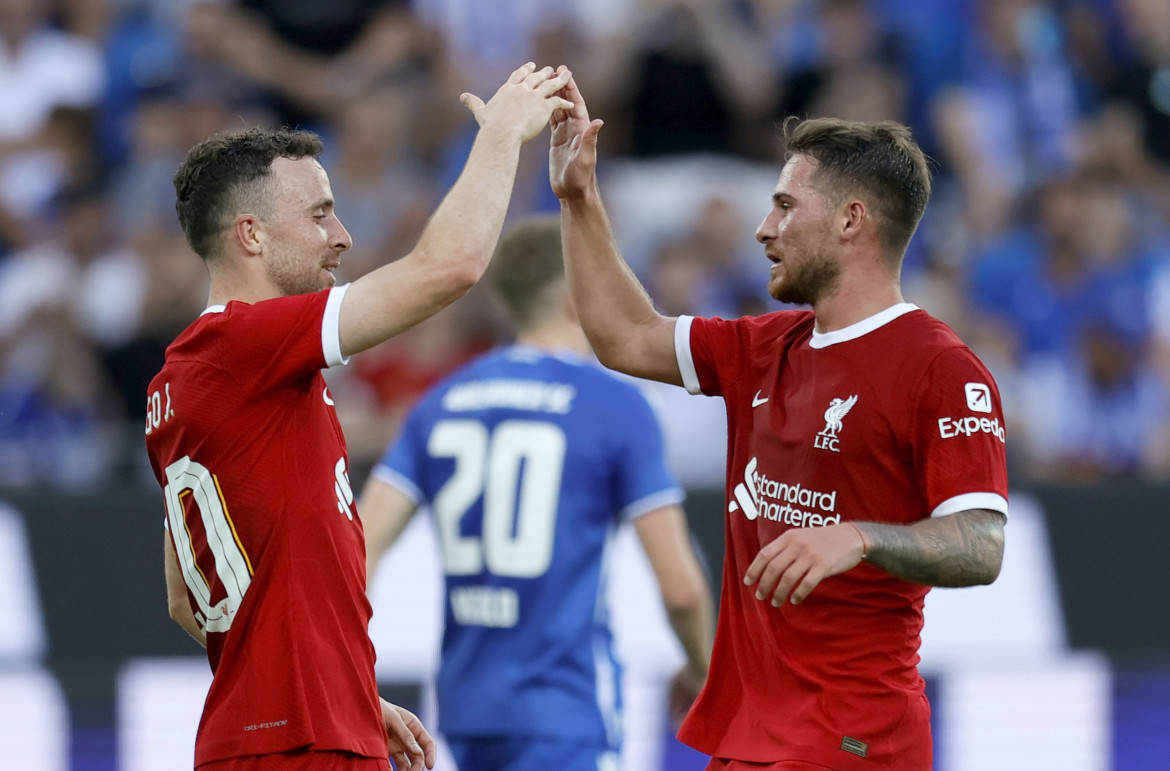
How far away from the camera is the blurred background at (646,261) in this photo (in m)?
7.43

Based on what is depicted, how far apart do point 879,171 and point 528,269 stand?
1.86m

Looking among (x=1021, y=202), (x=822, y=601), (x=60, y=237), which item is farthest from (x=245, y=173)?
(x=1021, y=202)

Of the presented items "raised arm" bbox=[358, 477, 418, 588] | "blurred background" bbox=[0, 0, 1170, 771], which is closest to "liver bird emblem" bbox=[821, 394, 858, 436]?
"raised arm" bbox=[358, 477, 418, 588]

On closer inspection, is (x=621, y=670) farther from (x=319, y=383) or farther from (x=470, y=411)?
(x=319, y=383)

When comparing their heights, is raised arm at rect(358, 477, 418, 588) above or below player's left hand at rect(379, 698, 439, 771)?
above

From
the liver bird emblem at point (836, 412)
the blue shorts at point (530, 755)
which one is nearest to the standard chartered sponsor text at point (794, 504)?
the liver bird emblem at point (836, 412)

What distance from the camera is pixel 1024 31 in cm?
1074

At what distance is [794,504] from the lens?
4.11 metres

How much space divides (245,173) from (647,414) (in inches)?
82.2

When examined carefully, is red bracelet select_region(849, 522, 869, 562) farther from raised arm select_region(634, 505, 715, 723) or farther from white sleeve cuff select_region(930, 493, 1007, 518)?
raised arm select_region(634, 505, 715, 723)

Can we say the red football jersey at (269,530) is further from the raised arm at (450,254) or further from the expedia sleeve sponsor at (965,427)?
the expedia sleeve sponsor at (965,427)

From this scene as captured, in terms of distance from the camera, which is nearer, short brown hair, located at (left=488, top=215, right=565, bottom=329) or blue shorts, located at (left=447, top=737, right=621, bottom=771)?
blue shorts, located at (left=447, top=737, right=621, bottom=771)

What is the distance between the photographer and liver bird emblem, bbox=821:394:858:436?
4.05 metres

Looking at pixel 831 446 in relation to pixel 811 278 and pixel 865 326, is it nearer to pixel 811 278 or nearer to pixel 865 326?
pixel 865 326
